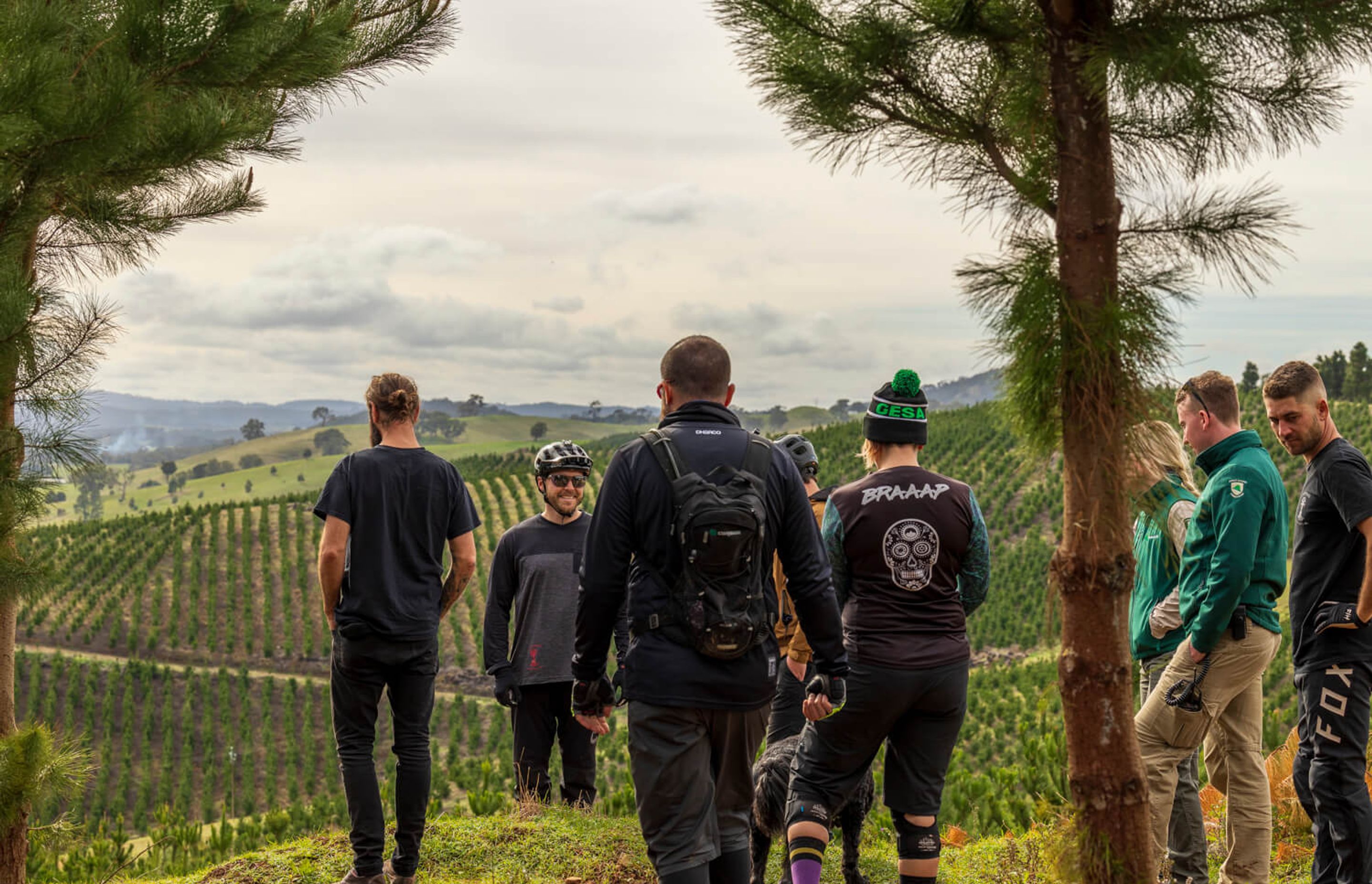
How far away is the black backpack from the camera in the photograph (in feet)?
10.1

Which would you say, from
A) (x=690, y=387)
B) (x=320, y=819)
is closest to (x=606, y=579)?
(x=690, y=387)

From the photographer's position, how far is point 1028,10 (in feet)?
12.3

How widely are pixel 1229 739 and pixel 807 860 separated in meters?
1.88

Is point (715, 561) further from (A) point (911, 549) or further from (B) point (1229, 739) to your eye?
(B) point (1229, 739)

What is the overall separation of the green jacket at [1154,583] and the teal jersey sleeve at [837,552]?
1.32 metres

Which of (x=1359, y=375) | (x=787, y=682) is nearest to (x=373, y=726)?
(x=787, y=682)

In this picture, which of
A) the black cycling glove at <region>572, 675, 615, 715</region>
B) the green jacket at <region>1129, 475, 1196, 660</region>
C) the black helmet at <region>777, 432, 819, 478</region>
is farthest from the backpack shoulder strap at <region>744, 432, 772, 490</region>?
the green jacket at <region>1129, 475, 1196, 660</region>

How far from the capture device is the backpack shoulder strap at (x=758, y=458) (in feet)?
10.7

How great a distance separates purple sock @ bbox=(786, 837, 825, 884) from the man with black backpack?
50 centimetres

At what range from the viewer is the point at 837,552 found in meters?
3.84

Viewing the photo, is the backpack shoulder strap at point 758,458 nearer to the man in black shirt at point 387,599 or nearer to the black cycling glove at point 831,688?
the black cycling glove at point 831,688

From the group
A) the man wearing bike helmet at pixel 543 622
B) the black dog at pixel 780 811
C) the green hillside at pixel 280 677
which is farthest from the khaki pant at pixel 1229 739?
the man wearing bike helmet at pixel 543 622

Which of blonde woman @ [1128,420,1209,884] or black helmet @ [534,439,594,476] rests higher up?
black helmet @ [534,439,594,476]

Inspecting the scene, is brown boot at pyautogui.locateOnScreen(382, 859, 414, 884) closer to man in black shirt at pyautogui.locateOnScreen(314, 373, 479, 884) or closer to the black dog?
man in black shirt at pyautogui.locateOnScreen(314, 373, 479, 884)
